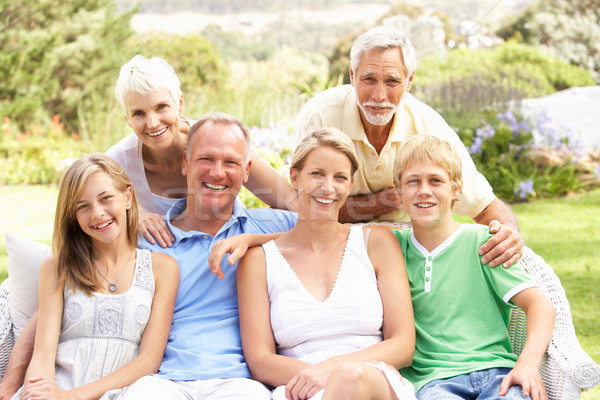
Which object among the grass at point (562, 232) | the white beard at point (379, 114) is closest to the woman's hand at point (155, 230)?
the white beard at point (379, 114)

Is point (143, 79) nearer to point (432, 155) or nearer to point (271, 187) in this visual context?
point (271, 187)

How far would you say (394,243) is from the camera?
107 inches

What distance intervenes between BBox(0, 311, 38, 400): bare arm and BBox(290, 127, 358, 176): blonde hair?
1.30m

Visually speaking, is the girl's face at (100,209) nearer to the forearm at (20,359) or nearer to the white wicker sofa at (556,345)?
the forearm at (20,359)

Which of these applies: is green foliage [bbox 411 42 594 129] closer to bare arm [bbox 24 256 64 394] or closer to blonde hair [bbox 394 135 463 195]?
blonde hair [bbox 394 135 463 195]

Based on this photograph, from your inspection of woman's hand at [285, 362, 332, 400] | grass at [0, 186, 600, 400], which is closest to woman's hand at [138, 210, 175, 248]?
woman's hand at [285, 362, 332, 400]

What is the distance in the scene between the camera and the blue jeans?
7.43 feet

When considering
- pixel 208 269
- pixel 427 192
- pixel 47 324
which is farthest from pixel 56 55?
pixel 427 192

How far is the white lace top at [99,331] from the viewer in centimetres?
246

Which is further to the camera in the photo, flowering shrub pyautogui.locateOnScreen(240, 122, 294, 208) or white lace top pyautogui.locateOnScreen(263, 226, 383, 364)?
flowering shrub pyautogui.locateOnScreen(240, 122, 294, 208)

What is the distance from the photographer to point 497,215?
10.6ft

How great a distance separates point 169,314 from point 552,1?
1408 centimetres

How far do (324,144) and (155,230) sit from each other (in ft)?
2.89

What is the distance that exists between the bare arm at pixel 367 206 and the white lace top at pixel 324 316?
96 centimetres
